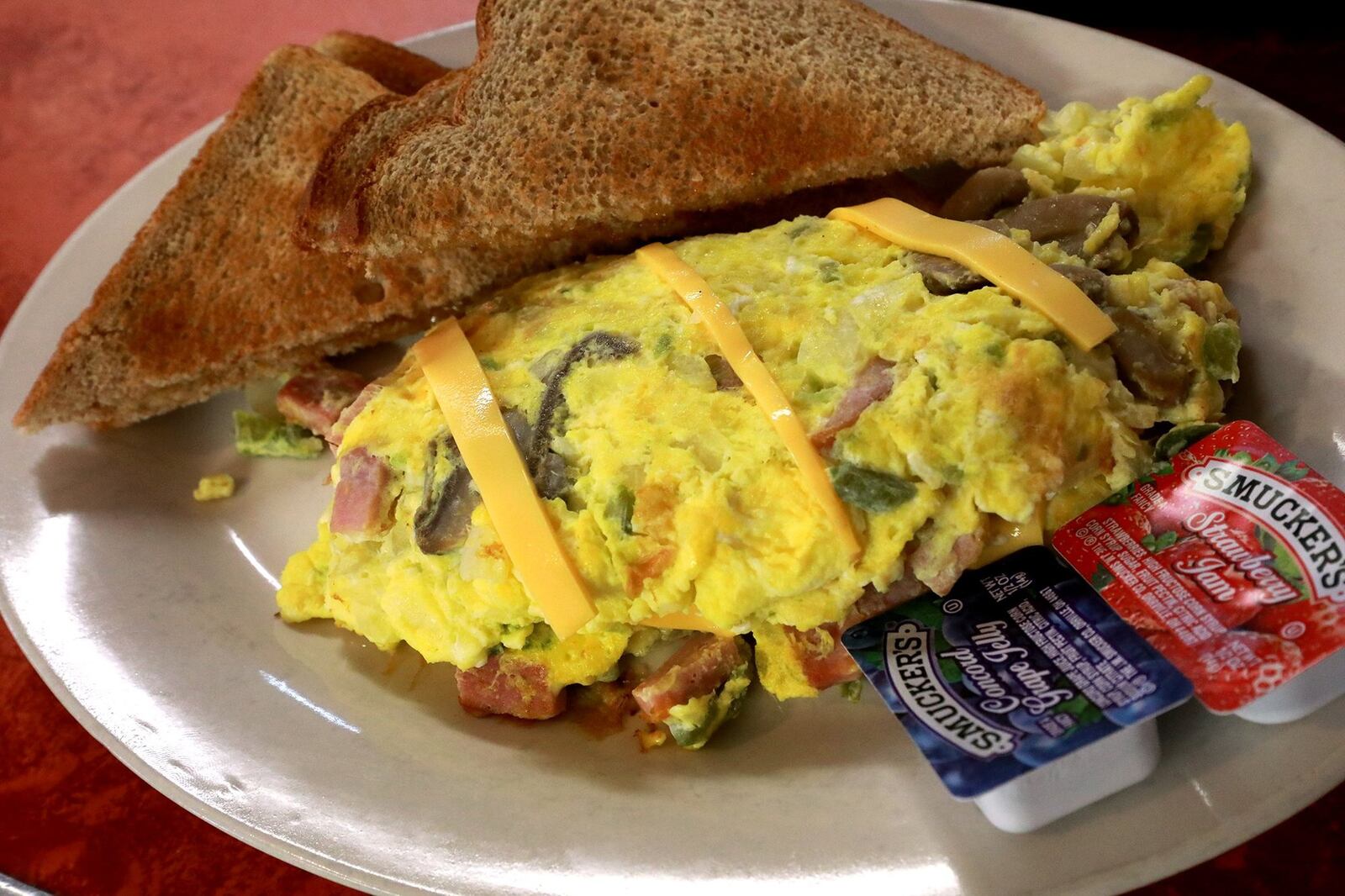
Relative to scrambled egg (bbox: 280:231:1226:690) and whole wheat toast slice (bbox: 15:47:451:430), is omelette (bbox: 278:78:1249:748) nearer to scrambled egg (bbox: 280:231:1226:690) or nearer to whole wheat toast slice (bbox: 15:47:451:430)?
scrambled egg (bbox: 280:231:1226:690)

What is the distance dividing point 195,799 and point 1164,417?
1636 mm

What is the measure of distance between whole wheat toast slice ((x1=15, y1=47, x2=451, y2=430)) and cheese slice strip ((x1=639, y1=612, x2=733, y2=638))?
106cm

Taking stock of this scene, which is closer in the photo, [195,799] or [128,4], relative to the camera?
[195,799]

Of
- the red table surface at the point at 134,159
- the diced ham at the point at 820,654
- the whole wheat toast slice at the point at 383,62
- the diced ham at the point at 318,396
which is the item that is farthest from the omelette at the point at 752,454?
the whole wheat toast slice at the point at 383,62

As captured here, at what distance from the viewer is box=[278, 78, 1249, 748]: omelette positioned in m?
1.37

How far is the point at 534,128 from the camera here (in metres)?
1.93

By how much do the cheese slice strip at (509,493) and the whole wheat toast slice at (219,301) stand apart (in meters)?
0.61

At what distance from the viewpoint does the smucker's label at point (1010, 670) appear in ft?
3.90

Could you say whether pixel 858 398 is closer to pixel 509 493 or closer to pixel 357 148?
pixel 509 493

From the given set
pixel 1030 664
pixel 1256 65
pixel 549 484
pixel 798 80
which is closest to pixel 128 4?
pixel 798 80

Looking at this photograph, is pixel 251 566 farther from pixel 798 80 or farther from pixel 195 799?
pixel 798 80

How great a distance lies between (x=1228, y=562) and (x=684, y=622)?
760 mm

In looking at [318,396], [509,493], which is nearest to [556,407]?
[509,493]

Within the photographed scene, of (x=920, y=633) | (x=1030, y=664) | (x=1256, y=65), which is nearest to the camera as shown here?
(x=1030, y=664)
